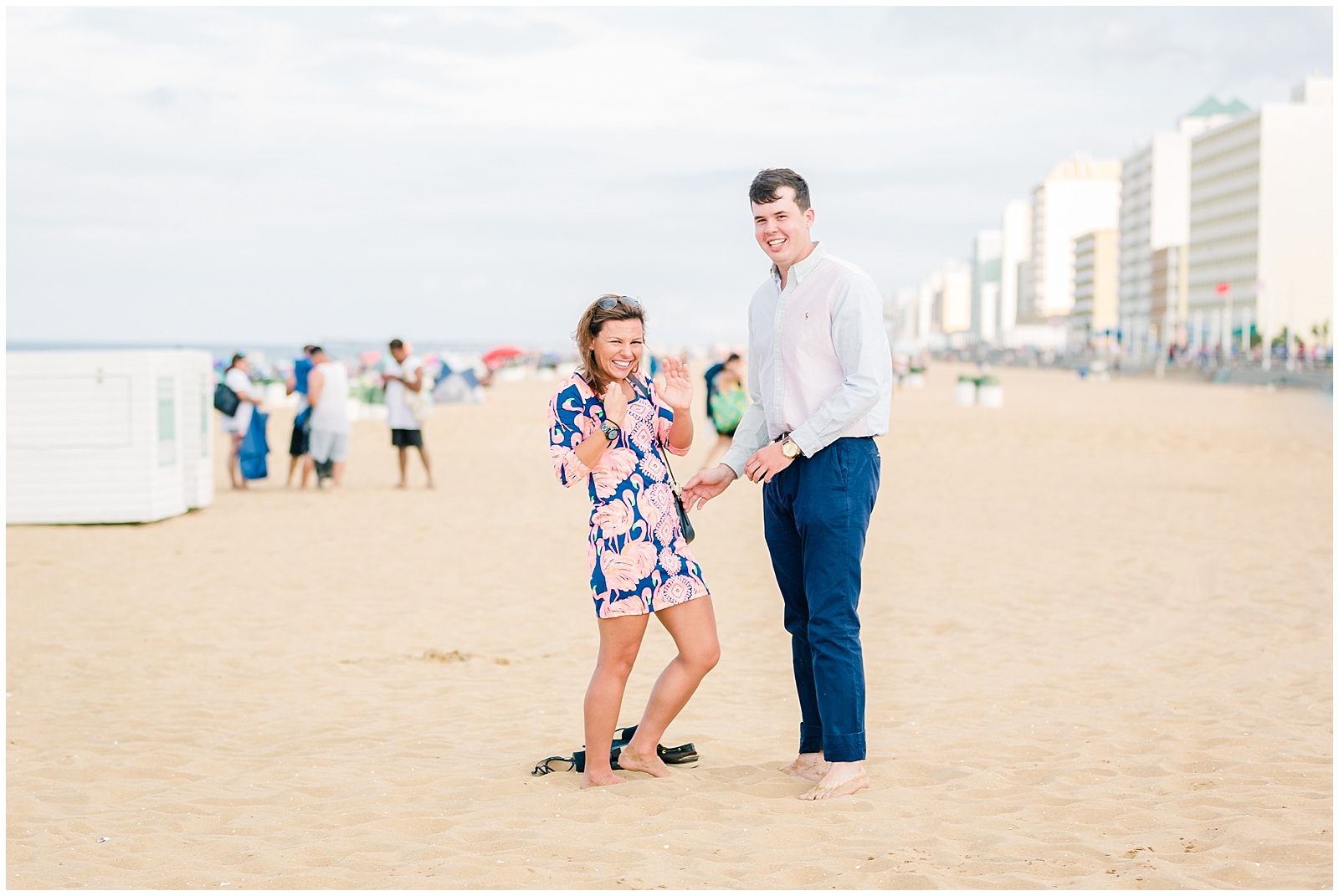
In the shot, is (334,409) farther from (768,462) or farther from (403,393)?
(768,462)

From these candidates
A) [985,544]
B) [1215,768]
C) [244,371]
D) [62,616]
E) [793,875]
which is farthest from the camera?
[244,371]

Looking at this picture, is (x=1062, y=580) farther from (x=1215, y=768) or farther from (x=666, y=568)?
(x=666, y=568)

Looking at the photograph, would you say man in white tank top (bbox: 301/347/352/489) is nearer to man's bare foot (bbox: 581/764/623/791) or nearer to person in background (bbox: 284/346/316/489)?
person in background (bbox: 284/346/316/489)

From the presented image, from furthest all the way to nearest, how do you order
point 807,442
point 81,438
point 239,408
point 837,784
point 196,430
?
point 239,408, point 196,430, point 81,438, point 837,784, point 807,442

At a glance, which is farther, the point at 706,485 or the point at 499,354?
the point at 499,354


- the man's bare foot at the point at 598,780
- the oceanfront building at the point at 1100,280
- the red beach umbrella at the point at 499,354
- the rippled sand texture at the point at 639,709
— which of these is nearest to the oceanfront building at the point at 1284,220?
the oceanfront building at the point at 1100,280

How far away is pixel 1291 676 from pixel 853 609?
9.65 feet

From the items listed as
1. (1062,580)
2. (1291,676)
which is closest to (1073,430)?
(1062,580)

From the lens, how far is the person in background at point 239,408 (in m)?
14.8

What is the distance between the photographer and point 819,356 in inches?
161

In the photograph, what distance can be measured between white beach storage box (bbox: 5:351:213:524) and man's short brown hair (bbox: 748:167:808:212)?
9140mm

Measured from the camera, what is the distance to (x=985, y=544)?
10492 millimetres

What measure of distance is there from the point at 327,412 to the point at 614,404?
11017 millimetres

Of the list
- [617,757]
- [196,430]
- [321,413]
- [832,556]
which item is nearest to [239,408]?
[321,413]
